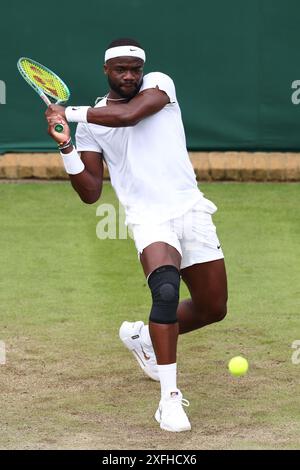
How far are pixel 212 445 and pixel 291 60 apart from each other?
7592 millimetres

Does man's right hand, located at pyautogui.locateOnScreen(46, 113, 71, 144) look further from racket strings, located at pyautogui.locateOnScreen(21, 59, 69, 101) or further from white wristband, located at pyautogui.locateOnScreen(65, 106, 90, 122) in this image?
racket strings, located at pyautogui.locateOnScreen(21, 59, 69, 101)

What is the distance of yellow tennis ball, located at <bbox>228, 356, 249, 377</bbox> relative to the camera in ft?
25.2

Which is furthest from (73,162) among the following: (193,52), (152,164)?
(193,52)

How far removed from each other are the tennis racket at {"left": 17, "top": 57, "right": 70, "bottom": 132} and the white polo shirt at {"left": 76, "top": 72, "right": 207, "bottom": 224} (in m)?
0.31

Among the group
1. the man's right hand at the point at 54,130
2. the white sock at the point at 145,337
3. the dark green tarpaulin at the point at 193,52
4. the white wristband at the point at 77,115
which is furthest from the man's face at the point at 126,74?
the dark green tarpaulin at the point at 193,52

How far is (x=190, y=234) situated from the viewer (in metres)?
7.47

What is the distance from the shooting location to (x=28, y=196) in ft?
43.7

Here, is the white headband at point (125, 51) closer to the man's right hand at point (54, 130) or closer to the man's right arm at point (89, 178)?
the man's right hand at point (54, 130)

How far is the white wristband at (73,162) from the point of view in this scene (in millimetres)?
7370

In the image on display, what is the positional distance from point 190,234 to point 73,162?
0.78 m

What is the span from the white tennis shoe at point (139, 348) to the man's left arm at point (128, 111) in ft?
4.81

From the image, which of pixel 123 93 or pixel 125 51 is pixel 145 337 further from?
pixel 125 51

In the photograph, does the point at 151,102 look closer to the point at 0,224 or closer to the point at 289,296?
the point at 289,296

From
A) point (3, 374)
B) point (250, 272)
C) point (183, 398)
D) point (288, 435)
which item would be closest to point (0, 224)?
point (250, 272)
